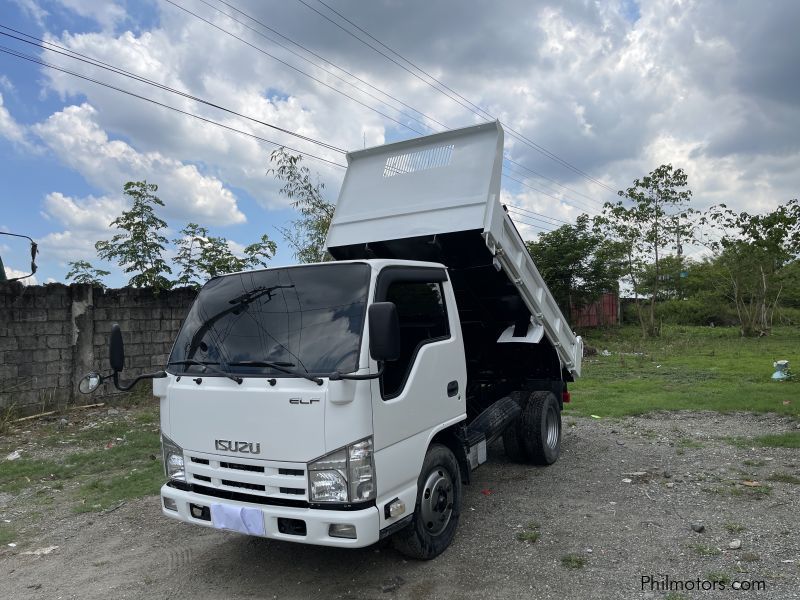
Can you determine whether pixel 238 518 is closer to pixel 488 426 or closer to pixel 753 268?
pixel 488 426

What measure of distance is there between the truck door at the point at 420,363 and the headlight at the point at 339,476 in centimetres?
18

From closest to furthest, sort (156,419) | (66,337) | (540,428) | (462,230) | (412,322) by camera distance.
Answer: (412,322), (462,230), (540,428), (156,419), (66,337)

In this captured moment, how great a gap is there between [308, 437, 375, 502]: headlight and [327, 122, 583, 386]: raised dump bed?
2267mm

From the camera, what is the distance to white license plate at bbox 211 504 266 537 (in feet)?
11.2

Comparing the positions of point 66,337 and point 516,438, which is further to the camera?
point 66,337

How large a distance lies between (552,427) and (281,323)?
13.1 ft

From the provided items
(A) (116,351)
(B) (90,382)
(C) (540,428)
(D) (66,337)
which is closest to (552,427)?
(C) (540,428)

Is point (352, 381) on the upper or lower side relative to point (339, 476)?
upper

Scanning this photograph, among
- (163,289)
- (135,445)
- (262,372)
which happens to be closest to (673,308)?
(163,289)

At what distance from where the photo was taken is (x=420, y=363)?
13.1 ft

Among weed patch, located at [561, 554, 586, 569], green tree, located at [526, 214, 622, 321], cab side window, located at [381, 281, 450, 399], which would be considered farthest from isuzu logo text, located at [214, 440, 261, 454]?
green tree, located at [526, 214, 622, 321]

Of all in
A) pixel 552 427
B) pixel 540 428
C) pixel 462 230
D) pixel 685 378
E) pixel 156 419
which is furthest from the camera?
pixel 685 378

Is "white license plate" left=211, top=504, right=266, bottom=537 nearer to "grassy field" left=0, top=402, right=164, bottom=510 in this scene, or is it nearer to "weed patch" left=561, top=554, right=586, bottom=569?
"weed patch" left=561, top=554, right=586, bottom=569

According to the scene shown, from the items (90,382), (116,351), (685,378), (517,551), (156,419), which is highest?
(116,351)
